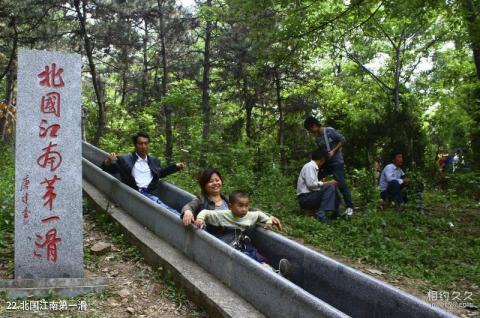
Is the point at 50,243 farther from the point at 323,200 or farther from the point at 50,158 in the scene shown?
the point at 323,200

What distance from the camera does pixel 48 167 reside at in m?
5.18

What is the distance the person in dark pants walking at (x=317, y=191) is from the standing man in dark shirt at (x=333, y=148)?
0.13 meters

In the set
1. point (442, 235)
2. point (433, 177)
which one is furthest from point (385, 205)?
point (433, 177)

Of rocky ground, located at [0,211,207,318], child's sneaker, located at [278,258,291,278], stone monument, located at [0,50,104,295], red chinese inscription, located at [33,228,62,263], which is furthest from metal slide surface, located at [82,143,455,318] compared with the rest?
red chinese inscription, located at [33,228,62,263]

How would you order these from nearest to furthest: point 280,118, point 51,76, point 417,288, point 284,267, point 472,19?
point 284,267 < point 51,76 < point 417,288 < point 472,19 < point 280,118

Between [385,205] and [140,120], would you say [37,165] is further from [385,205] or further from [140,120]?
[140,120]


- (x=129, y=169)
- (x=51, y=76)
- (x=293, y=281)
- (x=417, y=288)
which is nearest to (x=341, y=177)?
(x=417, y=288)

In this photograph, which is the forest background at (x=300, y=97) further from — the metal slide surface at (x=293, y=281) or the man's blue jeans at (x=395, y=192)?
the metal slide surface at (x=293, y=281)

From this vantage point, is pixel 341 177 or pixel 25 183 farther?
pixel 341 177

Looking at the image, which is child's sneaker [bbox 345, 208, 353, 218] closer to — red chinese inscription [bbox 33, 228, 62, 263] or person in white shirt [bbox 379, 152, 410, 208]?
person in white shirt [bbox 379, 152, 410, 208]

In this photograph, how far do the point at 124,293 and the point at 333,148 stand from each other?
519cm

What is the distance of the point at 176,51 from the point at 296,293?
17.8m

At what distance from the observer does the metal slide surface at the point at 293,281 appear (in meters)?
3.86

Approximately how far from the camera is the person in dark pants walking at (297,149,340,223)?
28.3ft
